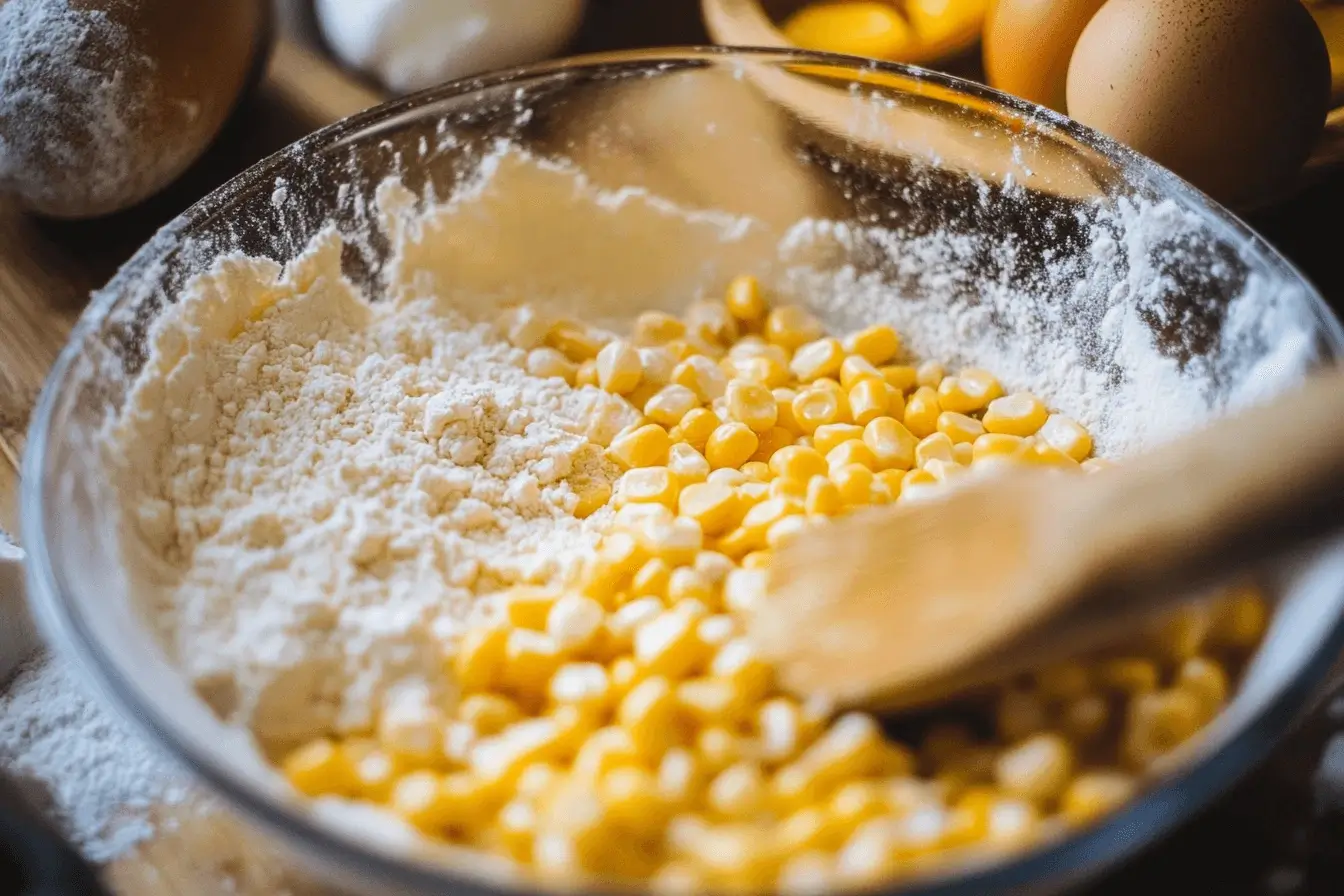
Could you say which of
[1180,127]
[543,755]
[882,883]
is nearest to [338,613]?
[543,755]

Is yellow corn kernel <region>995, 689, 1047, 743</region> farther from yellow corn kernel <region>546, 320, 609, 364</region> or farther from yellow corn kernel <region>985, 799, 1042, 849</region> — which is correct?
yellow corn kernel <region>546, 320, 609, 364</region>

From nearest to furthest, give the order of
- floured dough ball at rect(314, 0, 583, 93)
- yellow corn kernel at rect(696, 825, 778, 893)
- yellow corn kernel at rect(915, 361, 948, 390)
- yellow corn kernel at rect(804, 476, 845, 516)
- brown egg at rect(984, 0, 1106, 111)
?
yellow corn kernel at rect(696, 825, 778, 893) → yellow corn kernel at rect(804, 476, 845, 516) → yellow corn kernel at rect(915, 361, 948, 390) → brown egg at rect(984, 0, 1106, 111) → floured dough ball at rect(314, 0, 583, 93)

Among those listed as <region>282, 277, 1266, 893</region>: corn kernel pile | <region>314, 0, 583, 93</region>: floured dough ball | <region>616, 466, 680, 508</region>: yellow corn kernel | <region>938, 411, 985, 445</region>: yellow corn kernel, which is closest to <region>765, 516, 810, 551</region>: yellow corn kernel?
<region>282, 277, 1266, 893</region>: corn kernel pile

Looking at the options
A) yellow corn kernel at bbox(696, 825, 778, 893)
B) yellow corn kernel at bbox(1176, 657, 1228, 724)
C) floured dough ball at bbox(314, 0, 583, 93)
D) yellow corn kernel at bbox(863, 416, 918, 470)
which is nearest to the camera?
yellow corn kernel at bbox(696, 825, 778, 893)

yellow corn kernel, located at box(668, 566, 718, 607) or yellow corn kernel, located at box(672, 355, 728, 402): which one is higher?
yellow corn kernel, located at box(672, 355, 728, 402)

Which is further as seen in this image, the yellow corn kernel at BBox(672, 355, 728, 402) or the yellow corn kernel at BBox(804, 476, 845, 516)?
the yellow corn kernel at BBox(672, 355, 728, 402)

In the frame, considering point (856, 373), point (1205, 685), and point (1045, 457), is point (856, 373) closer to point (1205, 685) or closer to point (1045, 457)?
point (1045, 457)

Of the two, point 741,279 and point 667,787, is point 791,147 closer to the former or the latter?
point 741,279

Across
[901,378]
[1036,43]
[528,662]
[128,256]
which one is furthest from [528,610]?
[1036,43]
